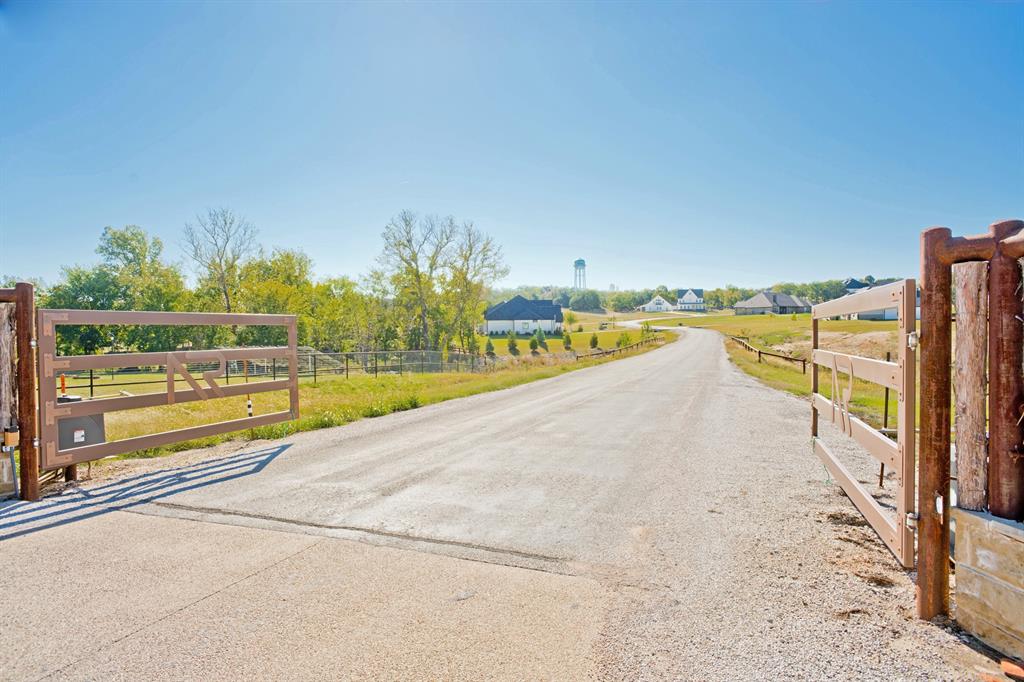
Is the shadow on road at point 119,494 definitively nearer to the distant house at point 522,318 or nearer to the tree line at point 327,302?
the tree line at point 327,302

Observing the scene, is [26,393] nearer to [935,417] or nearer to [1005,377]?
[935,417]

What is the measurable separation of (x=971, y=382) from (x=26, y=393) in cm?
795

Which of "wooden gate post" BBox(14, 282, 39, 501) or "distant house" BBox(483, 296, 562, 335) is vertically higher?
"distant house" BBox(483, 296, 562, 335)

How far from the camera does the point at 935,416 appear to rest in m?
2.93

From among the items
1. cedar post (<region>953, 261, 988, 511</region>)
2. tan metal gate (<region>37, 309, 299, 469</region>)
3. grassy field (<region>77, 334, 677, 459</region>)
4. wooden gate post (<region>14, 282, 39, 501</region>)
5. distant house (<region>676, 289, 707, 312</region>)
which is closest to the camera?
cedar post (<region>953, 261, 988, 511</region>)

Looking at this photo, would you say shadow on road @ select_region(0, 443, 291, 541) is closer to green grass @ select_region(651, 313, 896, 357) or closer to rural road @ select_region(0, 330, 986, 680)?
rural road @ select_region(0, 330, 986, 680)

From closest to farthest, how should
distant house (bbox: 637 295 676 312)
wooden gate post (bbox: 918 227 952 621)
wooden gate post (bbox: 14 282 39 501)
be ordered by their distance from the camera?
wooden gate post (bbox: 918 227 952 621), wooden gate post (bbox: 14 282 39 501), distant house (bbox: 637 295 676 312)

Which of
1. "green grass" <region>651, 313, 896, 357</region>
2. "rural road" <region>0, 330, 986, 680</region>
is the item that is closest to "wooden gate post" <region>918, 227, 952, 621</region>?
"rural road" <region>0, 330, 986, 680</region>

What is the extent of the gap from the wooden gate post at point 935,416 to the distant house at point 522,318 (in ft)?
313

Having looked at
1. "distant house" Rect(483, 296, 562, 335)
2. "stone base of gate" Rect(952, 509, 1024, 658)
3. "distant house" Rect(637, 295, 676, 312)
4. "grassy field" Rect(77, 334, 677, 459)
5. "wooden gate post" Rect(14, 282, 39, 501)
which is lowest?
"grassy field" Rect(77, 334, 677, 459)

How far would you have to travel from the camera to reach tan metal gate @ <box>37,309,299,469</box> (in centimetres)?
561

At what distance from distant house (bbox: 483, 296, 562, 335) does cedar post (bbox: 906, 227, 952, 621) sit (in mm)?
95266

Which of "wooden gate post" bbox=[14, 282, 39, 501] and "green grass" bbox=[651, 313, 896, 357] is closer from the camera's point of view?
"wooden gate post" bbox=[14, 282, 39, 501]

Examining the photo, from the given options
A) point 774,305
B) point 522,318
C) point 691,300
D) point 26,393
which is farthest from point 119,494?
point 691,300
